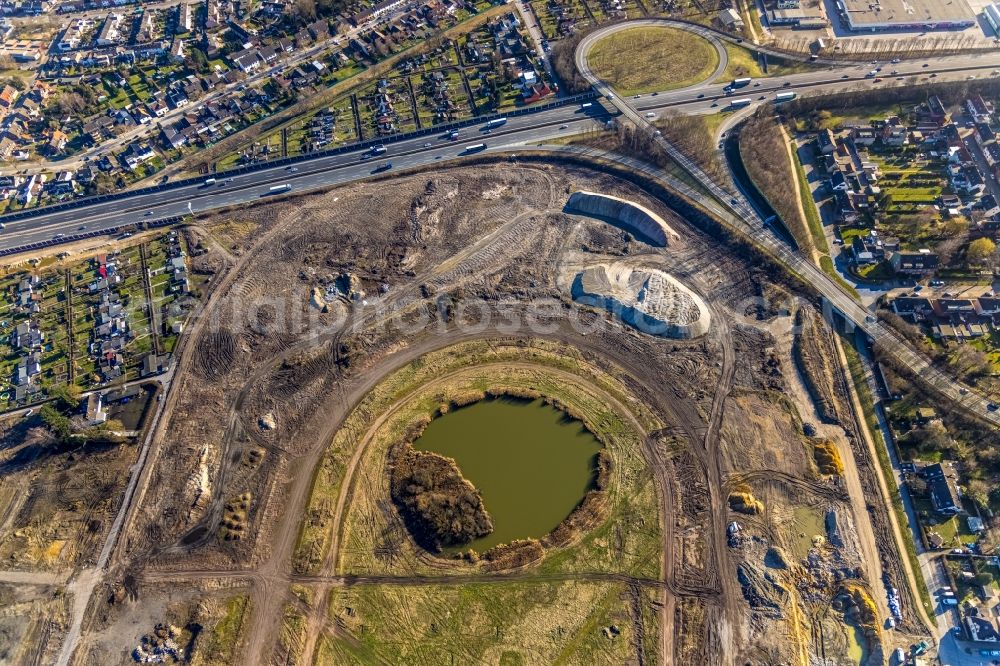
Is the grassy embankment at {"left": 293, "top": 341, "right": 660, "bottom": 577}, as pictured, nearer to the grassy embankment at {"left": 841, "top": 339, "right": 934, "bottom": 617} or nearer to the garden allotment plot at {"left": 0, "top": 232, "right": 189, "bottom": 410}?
the grassy embankment at {"left": 841, "top": 339, "right": 934, "bottom": 617}

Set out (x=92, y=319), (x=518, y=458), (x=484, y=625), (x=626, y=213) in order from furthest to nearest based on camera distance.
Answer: (x=626, y=213) < (x=92, y=319) < (x=518, y=458) < (x=484, y=625)

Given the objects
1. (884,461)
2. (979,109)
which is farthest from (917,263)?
(979,109)

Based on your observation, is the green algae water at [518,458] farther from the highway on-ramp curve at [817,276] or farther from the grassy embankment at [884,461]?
the highway on-ramp curve at [817,276]

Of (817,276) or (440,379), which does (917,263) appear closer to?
(817,276)

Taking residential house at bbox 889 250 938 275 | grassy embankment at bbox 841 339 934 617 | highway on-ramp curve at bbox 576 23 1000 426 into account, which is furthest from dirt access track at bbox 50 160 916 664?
residential house at bbox 889 250 938 275

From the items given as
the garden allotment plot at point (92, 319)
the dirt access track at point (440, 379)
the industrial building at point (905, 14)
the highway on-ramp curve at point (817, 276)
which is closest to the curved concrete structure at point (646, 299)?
the dirt access track at point (440, 379)
